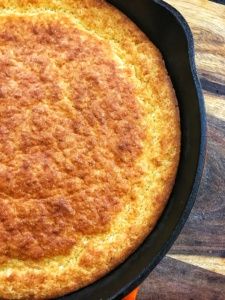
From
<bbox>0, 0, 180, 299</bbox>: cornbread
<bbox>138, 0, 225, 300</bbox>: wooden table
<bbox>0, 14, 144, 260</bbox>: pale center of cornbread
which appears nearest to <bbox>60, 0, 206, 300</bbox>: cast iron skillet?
A: <bbox>0, 0, 180, 299</bbox>: cornbread

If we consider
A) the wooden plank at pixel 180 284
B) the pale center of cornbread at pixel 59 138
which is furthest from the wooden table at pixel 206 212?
the pale center of cornbread at pixel 59 138

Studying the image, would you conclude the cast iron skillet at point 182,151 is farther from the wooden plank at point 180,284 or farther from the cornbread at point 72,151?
the wooden plank at point 180,284

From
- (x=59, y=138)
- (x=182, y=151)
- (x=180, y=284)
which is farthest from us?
(x=180, y=284)

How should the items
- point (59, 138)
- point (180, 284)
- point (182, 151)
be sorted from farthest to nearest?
point (180, 284)
point (182, 151)
point (59, 138)

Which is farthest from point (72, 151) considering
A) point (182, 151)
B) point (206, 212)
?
point (206, 212)

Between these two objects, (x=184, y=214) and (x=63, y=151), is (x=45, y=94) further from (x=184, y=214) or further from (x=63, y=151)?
(x=184, y=214)

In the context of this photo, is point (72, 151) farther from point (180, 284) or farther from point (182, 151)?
point (180, 284)

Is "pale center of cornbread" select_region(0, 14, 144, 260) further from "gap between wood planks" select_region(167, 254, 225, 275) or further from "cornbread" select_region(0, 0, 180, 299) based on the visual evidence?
"gap between wood planks" select_region(167, 254, 225, 275)
